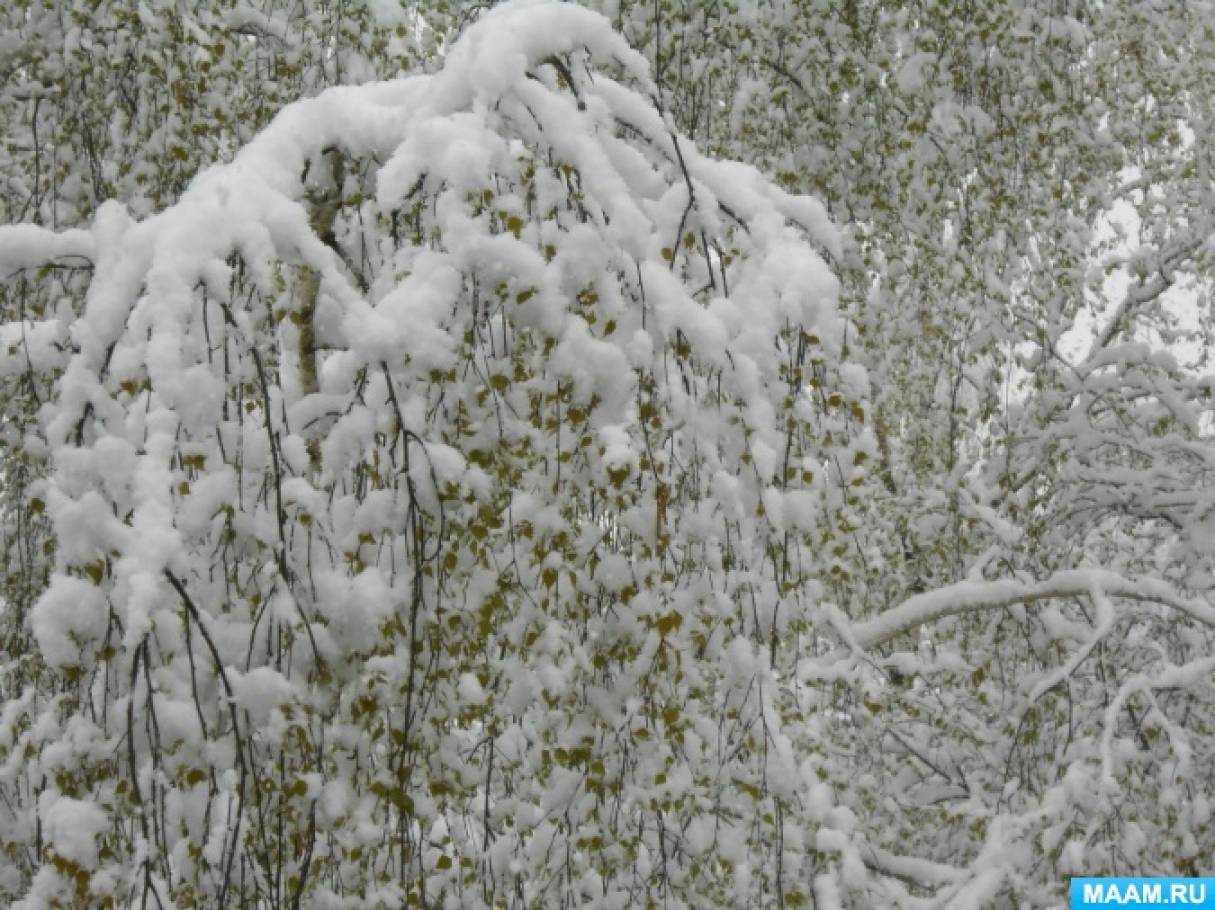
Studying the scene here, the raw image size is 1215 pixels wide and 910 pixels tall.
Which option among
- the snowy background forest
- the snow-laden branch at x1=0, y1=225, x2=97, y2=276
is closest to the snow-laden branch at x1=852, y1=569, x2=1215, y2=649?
the snowy background forest

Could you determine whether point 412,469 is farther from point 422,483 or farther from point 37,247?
point 37,247

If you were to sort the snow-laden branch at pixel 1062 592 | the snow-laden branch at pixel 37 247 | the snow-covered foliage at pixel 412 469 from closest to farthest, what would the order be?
the snow-covered foliage at pixel 412 469
the snow-laden branch at pixel 37 247
the snow-laden branch at pixel 1062 592

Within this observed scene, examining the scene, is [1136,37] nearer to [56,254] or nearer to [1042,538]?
[1042,538]

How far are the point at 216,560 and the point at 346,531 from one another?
7.3 inches

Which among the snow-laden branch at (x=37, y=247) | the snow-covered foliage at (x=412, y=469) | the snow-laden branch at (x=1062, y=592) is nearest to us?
the snow-covered foliage at (x=412, y=469)

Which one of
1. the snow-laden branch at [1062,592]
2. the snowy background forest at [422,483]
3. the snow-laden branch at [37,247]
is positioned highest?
the snow-laden branch at [1062,592]

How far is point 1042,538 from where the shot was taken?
5.10m

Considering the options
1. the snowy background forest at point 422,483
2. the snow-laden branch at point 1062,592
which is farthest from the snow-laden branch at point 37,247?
the snow-laden branch at point 1062,592

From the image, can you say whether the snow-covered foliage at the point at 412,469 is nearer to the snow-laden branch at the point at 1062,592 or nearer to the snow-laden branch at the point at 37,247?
the snow-laden branch at the point at 37,247

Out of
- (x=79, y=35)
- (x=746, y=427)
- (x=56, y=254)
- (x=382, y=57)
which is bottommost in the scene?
(x=746, y=427)

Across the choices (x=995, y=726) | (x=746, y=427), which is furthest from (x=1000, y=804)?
(x=746, y=427)

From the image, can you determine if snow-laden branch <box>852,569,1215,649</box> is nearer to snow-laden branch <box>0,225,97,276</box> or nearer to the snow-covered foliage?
the snow-covered foliage

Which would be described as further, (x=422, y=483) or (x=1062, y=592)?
(x=1062, y=592)

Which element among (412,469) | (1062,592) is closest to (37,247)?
(412,469)
